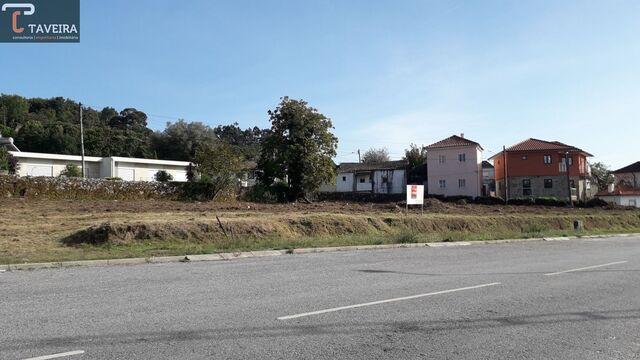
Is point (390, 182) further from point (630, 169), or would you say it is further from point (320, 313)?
point (320, 313)

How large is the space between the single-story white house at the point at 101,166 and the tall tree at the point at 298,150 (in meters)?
19.7

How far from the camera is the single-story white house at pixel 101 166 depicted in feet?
184

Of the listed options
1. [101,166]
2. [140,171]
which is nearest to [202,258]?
[101,166]

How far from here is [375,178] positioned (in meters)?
79.2

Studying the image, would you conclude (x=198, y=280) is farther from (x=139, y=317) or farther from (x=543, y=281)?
(x=543, y=281)

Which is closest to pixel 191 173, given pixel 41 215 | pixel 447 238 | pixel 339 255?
pixel 41 215

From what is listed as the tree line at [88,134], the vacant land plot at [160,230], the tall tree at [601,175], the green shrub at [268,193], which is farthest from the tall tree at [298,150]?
the tall tree at [601,175]

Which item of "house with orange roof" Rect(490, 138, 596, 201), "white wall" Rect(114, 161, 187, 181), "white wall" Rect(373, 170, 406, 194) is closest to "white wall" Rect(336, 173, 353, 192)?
"white wall" Rect(373, 170, 406, 194)

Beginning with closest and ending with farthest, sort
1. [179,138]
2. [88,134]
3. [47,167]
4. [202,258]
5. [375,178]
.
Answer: [202,258] < [47,167] < [375,178] < [88,134] < [179,138]

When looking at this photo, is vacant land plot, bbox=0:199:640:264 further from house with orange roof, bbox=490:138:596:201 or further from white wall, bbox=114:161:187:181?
house with orange roof, bbox=490:138:596:201

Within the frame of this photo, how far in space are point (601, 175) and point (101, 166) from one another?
89759 millimetres

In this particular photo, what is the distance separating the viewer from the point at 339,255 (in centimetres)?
1783

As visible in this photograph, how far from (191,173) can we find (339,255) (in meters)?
29.1

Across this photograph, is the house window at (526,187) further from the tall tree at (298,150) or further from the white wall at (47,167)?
the white wall at (47,167)
